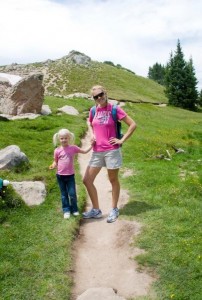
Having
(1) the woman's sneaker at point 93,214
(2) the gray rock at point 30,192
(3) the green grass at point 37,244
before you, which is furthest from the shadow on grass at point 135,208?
(2) the gray rock at point 30,192

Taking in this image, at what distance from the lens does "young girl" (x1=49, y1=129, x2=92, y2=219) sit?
12.5 metres

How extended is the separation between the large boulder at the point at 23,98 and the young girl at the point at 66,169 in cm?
2026

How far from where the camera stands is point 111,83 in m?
81.8

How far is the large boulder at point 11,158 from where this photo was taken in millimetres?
16312

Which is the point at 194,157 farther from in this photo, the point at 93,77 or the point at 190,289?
the point at 93,77

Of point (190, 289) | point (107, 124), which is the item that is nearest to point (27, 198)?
point (107, 124)

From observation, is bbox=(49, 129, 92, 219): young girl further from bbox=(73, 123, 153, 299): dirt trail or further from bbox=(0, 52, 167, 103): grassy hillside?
bbox=(0, 52, 167, 103): grassy hillside

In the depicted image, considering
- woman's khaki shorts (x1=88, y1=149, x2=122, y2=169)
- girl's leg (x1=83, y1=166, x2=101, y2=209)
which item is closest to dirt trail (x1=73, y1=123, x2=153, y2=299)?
girl's leg (x1=83, y1=166, x2=101, y2=209)

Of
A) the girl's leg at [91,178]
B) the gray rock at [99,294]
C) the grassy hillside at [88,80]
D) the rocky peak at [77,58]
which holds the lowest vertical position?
the gray rock at [99,294]

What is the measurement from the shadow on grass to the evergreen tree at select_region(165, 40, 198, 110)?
205 feet

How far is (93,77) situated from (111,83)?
16.2 feet

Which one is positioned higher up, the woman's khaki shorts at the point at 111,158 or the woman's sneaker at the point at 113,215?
the woman's khaki shorts at the point at 111,158

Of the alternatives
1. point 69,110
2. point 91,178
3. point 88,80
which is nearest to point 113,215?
point 91,178

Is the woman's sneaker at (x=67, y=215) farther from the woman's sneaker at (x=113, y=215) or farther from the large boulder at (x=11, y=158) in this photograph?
the large boulder at (x=11, y=158)
